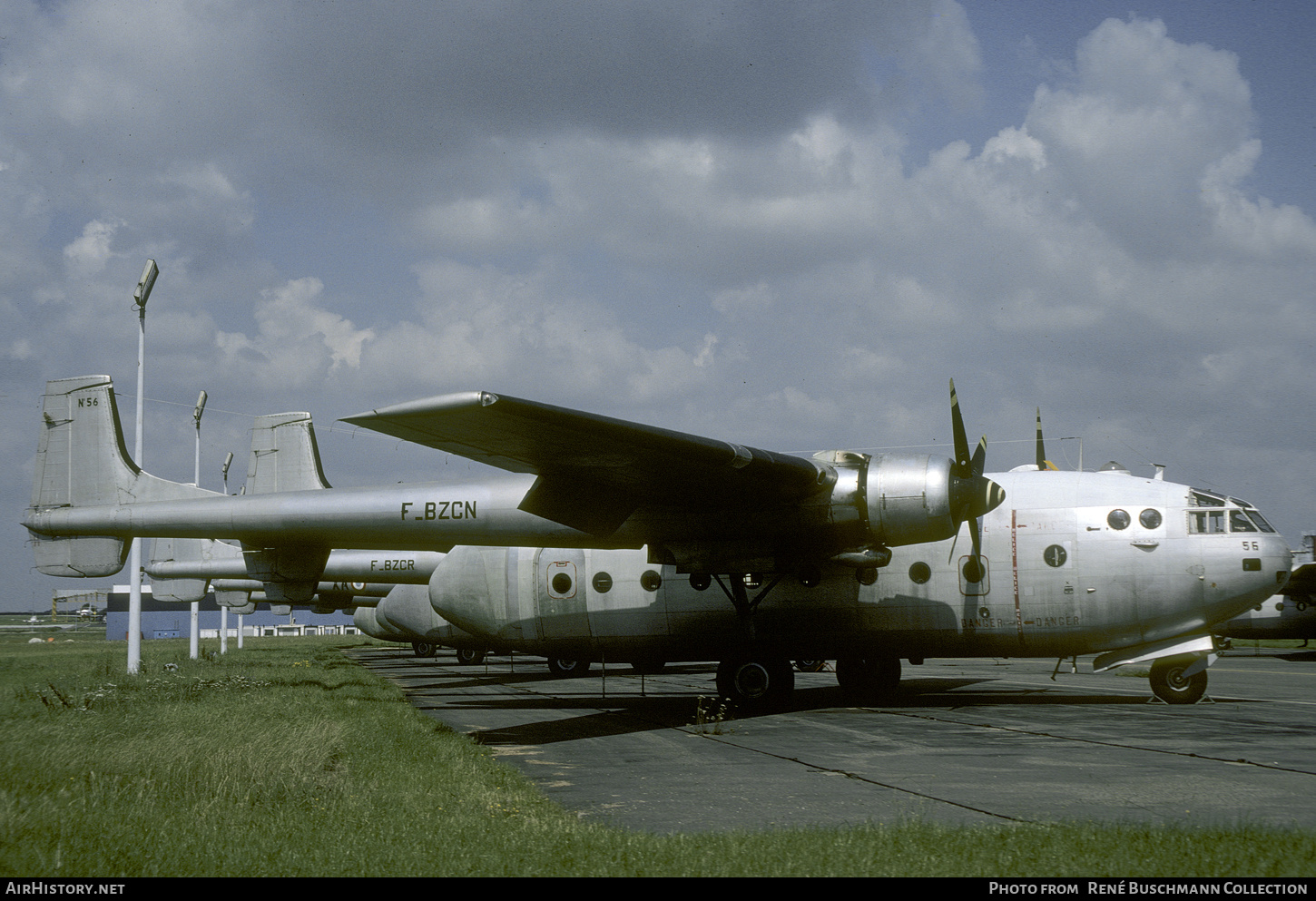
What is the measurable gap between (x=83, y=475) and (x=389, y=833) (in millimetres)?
17803

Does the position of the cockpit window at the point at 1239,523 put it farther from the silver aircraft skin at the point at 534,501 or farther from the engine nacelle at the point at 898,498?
the engine nacelle at the point at 898,498

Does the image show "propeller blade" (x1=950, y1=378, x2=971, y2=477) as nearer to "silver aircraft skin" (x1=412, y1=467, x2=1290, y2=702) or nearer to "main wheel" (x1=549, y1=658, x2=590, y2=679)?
"silver aircraft skin" (x1=412, y1=467, x2=1290, y2=702)

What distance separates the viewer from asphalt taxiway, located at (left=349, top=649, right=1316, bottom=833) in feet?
28.6

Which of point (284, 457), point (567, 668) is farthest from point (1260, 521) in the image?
point (284, 457)

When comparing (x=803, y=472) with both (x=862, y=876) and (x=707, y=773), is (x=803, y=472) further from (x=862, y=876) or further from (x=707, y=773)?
(x=862, y=876)

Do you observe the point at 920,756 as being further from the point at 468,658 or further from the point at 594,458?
the point at 468,658

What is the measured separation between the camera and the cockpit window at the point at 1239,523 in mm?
17250

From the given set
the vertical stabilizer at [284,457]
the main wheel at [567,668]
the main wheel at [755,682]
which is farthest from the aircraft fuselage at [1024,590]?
the vertical stabilizer at [284,457]

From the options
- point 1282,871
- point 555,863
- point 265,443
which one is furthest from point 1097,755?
point 265,443

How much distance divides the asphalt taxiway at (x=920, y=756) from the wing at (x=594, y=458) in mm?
3554

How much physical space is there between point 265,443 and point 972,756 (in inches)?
1000

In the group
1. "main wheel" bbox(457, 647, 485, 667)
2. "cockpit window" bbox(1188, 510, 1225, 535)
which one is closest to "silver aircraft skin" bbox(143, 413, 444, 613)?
"main wheel" bbox(457, 647, 485, 667)

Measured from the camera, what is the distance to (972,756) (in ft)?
39.4

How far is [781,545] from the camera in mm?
17219
